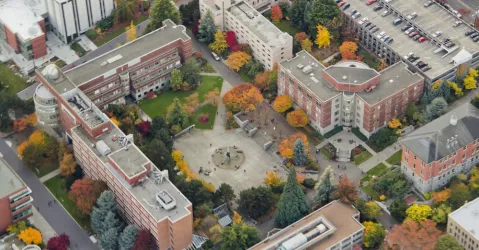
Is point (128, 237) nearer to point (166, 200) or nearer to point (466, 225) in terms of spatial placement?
point (166, 200)

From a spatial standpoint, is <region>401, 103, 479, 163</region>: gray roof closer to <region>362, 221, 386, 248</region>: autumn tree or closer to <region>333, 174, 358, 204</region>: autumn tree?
<region>333, 174, 358, 204</region>: autumn tree

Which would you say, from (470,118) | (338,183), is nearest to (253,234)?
(338,183)

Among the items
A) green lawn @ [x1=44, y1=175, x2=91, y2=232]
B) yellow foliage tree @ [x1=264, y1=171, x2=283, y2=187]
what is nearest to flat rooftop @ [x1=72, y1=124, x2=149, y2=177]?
green lawn @ [x1=44, y1=175, x2=91, y2=232]

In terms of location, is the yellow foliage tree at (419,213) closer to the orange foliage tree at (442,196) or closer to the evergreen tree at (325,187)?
the orange foliage tree at (442,196)

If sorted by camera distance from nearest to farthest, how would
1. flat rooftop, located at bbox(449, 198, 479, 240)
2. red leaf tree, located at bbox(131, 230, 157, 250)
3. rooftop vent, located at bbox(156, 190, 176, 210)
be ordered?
flat rooftop, located at bbox(449, 198, 479, 240), rooftop vent, located at bbox(156, 190, 176, 210), red leaf tree, located at bbox(131, 230, 157, 250)

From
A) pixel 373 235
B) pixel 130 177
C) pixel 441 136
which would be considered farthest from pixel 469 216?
pixel 130 177

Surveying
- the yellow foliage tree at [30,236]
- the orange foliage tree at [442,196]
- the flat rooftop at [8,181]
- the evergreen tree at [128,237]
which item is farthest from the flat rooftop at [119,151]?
the orange foliage tree at [442,196]
